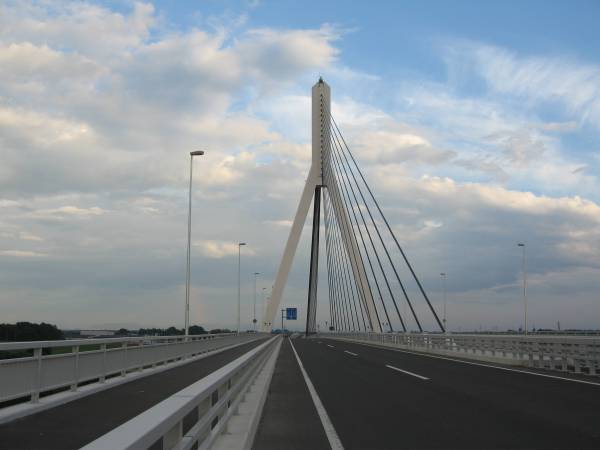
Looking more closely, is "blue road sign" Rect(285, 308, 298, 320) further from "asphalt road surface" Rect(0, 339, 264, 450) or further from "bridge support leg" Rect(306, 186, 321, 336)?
"asphalt road surface" Rect(0, 339, 264, 450)

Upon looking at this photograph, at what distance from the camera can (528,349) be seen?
24.0 meters

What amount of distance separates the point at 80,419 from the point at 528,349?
1868 cm

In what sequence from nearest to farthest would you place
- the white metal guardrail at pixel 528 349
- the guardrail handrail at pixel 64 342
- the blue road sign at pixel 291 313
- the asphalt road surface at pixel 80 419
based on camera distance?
the asphalt road surface at pixel 80 419 → the guardrail handrail at pixel 64 342 → the white metal guardrail at pixel 528 349 → the blue road sign at pixel 291 313

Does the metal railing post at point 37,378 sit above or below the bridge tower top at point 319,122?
below

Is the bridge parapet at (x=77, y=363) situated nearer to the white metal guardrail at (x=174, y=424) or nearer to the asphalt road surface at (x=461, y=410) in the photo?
the white metal guardrail at (x=174, y=424)

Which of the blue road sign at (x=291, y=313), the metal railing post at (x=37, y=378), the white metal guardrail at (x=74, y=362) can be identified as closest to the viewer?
the white metal guardrail at (x=74, y=362)

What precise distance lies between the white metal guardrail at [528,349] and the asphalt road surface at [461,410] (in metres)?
1.66

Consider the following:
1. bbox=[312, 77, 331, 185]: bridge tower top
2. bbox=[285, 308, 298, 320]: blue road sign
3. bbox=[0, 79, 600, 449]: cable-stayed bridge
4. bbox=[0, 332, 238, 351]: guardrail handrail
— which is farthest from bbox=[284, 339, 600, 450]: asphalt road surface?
bbox=[285, 308, 298, 320]: blue road sign

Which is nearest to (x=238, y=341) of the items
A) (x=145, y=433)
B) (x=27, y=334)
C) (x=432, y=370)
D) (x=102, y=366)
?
(x=27, y=334)

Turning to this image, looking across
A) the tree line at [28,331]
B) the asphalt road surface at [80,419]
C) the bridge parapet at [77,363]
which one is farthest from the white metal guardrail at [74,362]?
the tree line at [28,331]

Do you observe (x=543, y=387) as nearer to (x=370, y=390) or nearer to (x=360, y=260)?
(x=370, y=390)

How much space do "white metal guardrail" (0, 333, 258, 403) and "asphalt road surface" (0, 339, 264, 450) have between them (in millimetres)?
529

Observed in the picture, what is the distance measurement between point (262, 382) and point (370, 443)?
6.06 meters

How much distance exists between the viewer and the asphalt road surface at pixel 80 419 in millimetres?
7879
